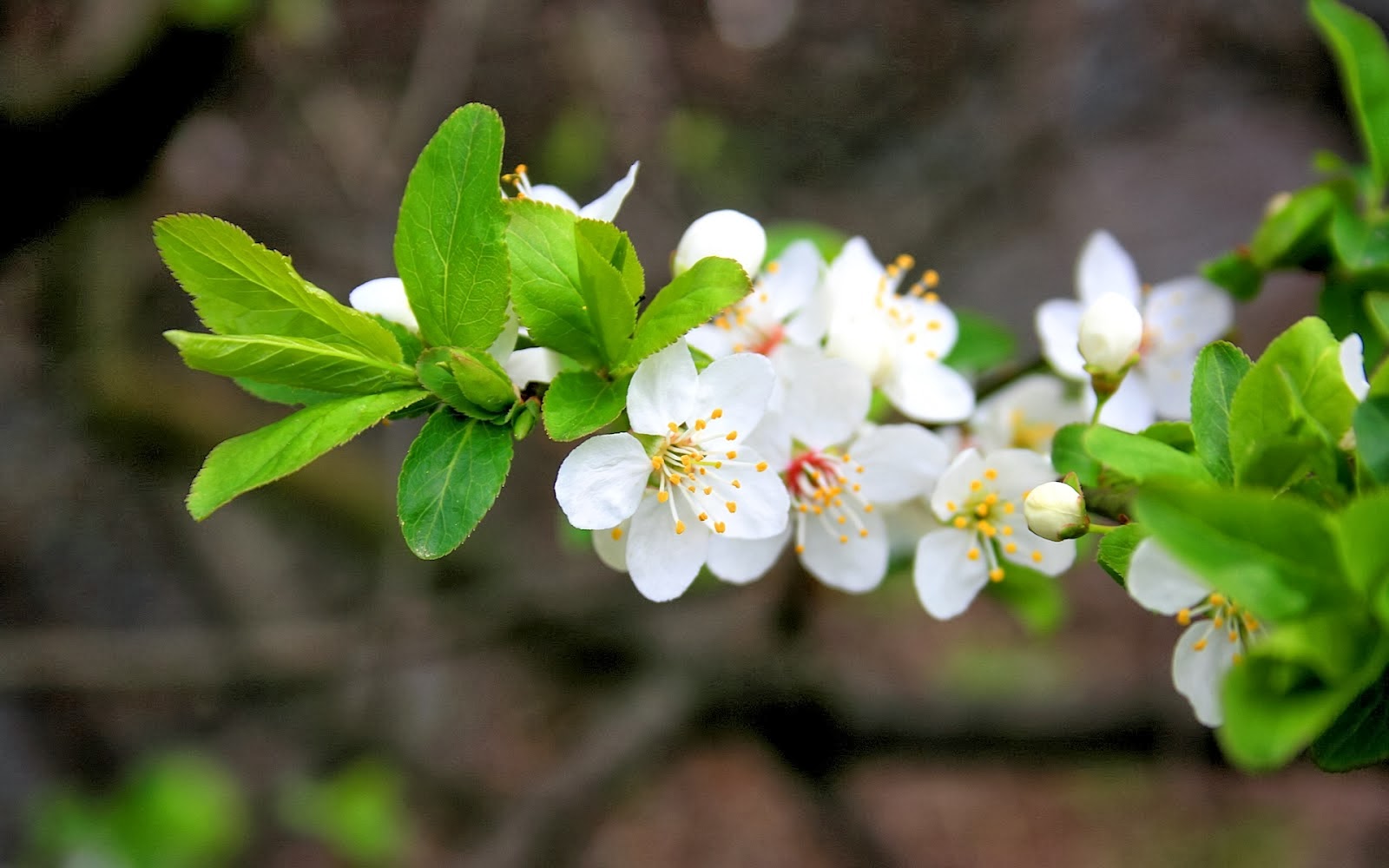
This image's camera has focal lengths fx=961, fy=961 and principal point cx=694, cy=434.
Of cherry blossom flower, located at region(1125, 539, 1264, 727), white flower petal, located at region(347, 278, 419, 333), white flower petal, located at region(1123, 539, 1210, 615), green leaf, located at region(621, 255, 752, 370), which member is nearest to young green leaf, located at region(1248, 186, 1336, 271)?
cherry blossom flower, located at region(1125, 539, 1264, 727)

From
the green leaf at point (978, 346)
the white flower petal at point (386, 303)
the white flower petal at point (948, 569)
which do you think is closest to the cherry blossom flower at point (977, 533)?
the white flower petal at point (948, 569)

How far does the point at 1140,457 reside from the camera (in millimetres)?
758

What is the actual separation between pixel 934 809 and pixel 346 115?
3314 mm

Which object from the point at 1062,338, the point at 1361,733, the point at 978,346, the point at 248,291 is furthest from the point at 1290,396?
the point at 248,291

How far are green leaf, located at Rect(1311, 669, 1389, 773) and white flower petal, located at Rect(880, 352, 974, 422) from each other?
0.50m

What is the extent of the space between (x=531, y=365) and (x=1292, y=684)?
0.66 metres

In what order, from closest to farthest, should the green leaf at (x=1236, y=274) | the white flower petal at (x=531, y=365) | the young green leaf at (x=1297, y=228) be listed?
the white flower petal at (x=531, y=365), the young green leaf at (x=1297, y=228), the green leaf at (x=1236, y=274)

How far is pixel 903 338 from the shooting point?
121 centimetres

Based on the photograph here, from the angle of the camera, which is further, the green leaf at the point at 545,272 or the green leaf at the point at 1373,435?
the green leaf at the point at 545,272

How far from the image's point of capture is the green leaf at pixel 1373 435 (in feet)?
2.14

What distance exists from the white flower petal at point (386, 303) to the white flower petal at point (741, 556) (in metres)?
0.38

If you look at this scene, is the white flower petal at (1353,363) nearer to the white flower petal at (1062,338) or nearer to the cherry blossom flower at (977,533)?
the cherry blossom flower at (977,533)

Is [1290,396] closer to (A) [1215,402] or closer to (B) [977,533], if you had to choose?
(A) [1215,402]

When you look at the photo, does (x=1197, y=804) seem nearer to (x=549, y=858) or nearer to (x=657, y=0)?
(x=549, y=858)
